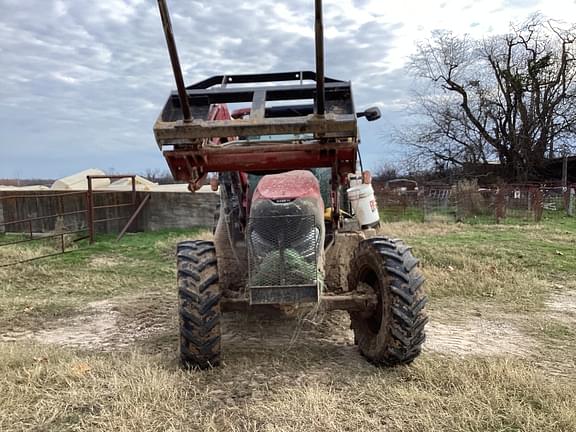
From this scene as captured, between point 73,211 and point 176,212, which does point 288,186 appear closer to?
point 176,212

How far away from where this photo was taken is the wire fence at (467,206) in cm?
1766

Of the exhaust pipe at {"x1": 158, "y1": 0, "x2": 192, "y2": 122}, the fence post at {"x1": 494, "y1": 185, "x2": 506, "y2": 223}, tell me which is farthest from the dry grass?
the fence post at {"x1": 494, "y1": 185, "x2": 506, "y2": 223}

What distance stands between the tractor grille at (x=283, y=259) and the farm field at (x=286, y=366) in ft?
2.09

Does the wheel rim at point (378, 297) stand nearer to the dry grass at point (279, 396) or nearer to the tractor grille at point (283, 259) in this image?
the dry grass at point (279, 396)

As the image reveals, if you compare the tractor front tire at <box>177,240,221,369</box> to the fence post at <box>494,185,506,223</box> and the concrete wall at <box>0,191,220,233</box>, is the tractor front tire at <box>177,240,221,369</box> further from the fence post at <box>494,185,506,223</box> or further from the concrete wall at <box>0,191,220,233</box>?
the fence post at <box>494,185,506,223</box>

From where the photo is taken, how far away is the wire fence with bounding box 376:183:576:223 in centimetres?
1766

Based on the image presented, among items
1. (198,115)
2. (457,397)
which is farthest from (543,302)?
(198,115)

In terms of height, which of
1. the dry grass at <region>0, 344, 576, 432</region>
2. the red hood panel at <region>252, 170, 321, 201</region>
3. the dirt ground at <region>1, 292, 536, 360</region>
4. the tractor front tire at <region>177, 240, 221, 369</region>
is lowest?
the dirt ground at <region>1, 292, 536, 360</region>

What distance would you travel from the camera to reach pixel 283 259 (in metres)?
3.93

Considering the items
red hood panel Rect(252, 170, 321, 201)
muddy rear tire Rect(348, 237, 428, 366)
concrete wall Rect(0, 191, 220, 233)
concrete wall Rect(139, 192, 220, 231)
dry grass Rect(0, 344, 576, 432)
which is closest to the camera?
dry grass Rect(0, 344, 576, 432)

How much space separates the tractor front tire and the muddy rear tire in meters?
1.23

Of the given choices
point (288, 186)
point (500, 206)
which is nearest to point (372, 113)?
point (288, 186)

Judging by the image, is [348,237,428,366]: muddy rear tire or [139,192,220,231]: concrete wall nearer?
[348,237,428,366]: muddy rear tire

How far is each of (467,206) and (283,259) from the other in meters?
15.4
